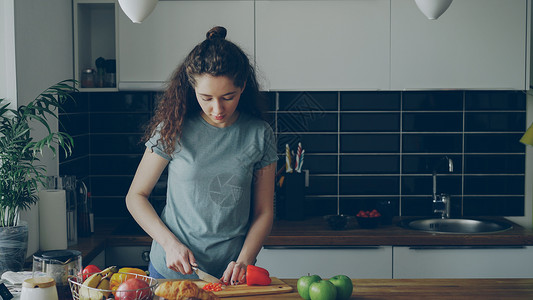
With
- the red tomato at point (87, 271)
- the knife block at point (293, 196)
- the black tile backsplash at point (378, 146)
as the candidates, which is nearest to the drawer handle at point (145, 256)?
the black tile backsplash at point (378, 146)

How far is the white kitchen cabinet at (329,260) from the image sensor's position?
2.85 metres

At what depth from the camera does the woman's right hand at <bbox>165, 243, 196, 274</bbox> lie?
1742mm

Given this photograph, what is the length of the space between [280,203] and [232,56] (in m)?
1.50

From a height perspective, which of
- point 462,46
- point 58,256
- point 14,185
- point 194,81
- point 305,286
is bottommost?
point 305,286

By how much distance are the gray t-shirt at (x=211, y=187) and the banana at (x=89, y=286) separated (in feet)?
1.68

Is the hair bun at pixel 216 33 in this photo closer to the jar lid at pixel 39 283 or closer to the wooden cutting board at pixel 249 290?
the wooden cutting board at pixel 249 290

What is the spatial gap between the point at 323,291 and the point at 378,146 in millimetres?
1923

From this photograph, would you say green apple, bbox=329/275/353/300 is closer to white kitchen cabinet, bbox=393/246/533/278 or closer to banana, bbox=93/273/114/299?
banana, bbox=93/273/114/299

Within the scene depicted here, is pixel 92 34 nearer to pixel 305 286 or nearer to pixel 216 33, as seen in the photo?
pixel 216 33

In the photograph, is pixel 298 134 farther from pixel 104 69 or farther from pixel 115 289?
pixel 115 289

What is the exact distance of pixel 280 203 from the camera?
3.18 metres

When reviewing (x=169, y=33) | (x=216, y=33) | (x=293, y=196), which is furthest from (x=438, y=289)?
(x=169, y=33)

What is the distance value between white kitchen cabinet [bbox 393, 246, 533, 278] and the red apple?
67.5 inches

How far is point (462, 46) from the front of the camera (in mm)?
2979
